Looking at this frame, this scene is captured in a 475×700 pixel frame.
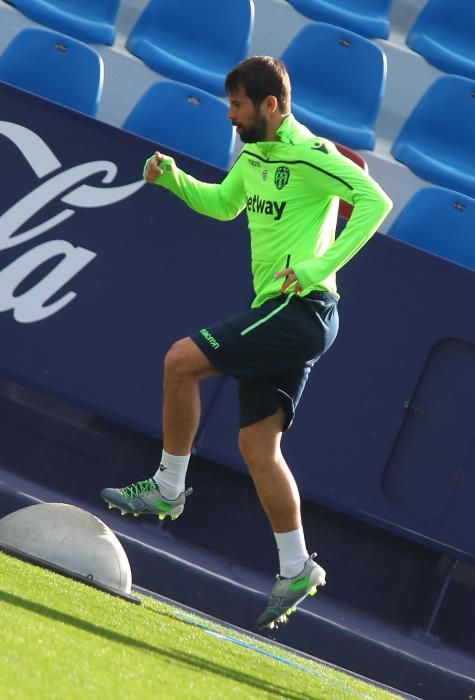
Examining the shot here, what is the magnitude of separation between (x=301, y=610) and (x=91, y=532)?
1500 mm

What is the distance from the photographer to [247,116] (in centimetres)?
460

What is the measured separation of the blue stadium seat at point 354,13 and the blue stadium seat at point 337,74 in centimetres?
77

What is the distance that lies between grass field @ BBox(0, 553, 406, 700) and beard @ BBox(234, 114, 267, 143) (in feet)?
5.62

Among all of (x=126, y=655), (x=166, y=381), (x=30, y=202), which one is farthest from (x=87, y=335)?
(x=126, y=655)

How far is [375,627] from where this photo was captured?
20.9 feet

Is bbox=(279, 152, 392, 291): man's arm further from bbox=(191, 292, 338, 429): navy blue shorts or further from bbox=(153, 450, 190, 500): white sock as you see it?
bbox=(153, 450, 190, 500): white sock

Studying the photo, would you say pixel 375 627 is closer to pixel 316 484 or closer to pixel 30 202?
pixel 316 484

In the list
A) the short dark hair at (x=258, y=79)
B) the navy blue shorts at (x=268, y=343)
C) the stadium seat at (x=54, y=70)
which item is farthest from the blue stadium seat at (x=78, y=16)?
the navy blue shorts at (x=268, y=343)

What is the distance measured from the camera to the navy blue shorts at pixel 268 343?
14.8ft

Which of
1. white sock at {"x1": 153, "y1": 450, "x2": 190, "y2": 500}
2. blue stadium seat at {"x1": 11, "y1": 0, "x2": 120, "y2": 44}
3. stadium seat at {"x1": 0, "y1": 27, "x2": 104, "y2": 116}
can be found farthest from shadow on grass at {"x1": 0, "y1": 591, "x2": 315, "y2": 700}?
blue stadium seat at {"x1": 11, "y1": 0, "x2": 120, "y2": 44}

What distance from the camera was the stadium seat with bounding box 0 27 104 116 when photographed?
7.08 metres

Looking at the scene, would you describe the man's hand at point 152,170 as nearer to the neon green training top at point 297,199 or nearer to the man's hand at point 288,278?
the neon green training top at point 297,199

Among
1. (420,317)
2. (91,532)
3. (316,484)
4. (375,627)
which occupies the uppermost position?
(420,317)

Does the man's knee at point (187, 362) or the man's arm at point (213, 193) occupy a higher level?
the man's arm at point (213, 193)
